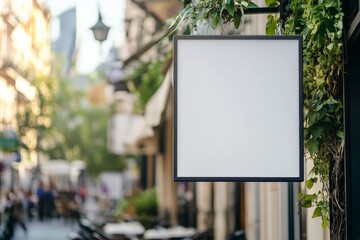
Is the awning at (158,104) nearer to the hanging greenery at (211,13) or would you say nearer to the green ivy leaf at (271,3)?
the green ivy leaf at (271,3)

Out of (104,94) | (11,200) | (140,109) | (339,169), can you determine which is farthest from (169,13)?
(104,94)

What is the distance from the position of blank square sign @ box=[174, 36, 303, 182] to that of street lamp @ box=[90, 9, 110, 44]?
1008 centimetres

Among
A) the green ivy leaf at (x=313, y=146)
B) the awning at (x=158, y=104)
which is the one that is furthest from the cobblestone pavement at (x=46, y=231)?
the green ivy leaf at (x=313, y=146)

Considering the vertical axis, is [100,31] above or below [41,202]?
above

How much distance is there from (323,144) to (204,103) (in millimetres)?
1072

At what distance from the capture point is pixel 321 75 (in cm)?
688

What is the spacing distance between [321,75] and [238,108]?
0.90 m

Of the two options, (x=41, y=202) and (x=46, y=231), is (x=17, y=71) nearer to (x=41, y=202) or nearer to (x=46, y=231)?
(x=41, y=202)

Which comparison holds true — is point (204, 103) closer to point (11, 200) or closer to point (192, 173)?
point (192, 173)

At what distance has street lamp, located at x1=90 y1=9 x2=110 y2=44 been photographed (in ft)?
53.3

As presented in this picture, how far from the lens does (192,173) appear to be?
6.18 metres

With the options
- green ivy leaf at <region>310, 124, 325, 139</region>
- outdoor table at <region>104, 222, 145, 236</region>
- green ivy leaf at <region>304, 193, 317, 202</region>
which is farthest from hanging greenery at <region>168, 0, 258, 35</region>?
outdoor table at <region>104, 222, 145, 236</region>

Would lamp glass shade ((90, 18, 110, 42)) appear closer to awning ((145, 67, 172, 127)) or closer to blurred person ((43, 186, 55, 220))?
awning ((145, 67, 172, 127))

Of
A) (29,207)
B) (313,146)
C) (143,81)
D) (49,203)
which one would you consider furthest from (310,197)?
(29,207)
